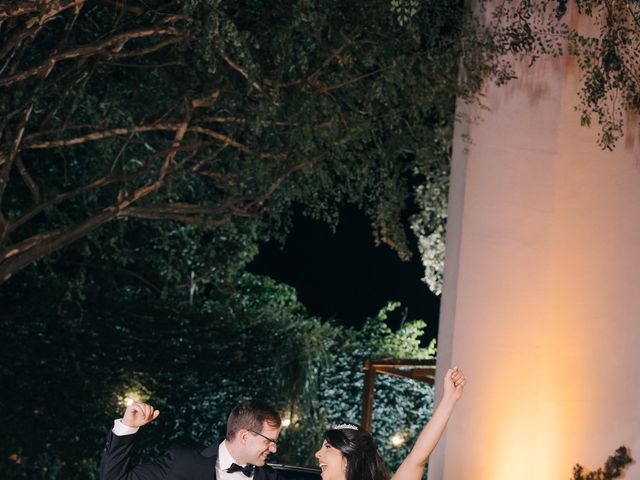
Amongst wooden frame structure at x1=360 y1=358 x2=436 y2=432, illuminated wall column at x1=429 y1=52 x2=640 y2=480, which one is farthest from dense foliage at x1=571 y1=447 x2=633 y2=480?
wooden frame structure at x1=360 y1=358 x2=436 y2=432

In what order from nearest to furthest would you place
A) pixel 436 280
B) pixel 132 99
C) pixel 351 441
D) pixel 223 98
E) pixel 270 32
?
1. pixel 351 441
2. pixel 270 32
3. pixel 223 98
4. pixel 132 99
5. pixel 436 280

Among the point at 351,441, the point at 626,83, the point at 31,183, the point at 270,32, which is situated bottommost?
the point at 351,441

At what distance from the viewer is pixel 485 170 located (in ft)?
28.8

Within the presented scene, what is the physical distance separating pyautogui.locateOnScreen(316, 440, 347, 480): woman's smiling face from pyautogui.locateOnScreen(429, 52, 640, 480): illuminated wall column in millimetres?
4603

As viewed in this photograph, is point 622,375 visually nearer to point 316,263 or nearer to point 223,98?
point 223,98

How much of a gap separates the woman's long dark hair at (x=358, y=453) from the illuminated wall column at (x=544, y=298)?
4531 mm

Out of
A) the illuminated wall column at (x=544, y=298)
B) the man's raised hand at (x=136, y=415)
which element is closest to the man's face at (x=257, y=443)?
the man's raised hand at (x=136, y=415)

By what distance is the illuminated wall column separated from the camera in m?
8.66

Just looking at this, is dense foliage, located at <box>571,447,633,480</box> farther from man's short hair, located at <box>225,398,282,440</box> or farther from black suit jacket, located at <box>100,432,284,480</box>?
man's short hair, located at <box>225,398,282,440</box>

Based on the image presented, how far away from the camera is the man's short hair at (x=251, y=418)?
13.9ft

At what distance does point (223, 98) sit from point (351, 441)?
706cm

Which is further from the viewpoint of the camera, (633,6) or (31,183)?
(31,183)

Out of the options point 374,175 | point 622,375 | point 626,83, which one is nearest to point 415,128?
point 374,175

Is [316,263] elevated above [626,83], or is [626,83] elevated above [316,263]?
[316,263]
